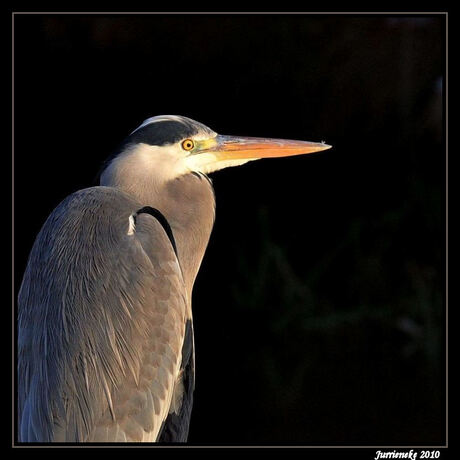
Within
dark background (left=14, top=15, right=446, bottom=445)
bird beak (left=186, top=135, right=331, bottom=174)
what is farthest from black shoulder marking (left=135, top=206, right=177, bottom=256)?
dark background (left=14, top=15, right=446, bottom=445)

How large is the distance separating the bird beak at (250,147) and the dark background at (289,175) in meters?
1.87

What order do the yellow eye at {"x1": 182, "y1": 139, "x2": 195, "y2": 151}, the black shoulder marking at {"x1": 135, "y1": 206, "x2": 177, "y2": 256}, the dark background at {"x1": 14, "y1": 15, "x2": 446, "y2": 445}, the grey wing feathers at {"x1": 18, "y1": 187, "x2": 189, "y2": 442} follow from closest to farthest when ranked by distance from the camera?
the grey wing feathers at {"x1": 18, "y1": 187, "x2": 189, "y2": 442}, the black shoulder marking at {"x1": 135, "y1": 206, "x2": 177, "y2": 256}, the yellow eye at {"x1": 182, "y1": 139, "x2": 195, "y2": 151}, the dark background at {"x1": 14, "y1": 15, "x2": 446, "y2": 445}

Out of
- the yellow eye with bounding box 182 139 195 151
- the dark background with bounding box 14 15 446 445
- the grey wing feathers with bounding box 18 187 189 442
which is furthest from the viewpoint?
the dark background with bounding box 14 15 446 445

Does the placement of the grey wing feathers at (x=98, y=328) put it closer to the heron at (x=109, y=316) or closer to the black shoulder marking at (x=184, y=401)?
the heron at (x=109, y=316)

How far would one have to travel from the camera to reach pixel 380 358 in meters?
4.07

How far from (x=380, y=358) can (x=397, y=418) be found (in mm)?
435

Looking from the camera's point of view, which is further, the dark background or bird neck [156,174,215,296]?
the dark background

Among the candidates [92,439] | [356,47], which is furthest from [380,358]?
[92,439]

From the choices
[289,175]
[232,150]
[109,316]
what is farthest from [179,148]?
[289,175]

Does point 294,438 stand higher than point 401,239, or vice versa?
point 401,239

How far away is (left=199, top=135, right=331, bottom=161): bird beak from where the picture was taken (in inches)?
78.5

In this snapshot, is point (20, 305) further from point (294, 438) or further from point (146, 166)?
point (294, 438)

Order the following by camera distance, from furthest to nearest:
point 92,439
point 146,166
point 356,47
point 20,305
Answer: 1. point 356,47
2. point 146,166
3. point 20,305
4. point 92,439

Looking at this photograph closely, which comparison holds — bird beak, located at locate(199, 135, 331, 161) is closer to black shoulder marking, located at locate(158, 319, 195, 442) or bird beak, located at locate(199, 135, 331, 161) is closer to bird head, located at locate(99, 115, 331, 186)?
bird head, located at locate(99, 115, 331, 186)
